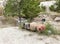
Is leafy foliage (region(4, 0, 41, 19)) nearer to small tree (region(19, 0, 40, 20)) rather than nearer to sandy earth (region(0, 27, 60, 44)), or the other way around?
small tree (region(19, 0, 40, 20))

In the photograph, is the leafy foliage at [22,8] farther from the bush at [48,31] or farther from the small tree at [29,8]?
the bush at [48,31]

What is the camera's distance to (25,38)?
4.36m

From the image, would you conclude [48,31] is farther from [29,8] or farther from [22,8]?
[29,8]

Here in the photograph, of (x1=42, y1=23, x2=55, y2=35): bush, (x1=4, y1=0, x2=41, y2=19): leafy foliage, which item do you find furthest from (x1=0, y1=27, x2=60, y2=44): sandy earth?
(x1=4, y1=0, x2=41, y2=19): leafy foliage

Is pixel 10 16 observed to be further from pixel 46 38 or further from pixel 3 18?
pixel 46 38

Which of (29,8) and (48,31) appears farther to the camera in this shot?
(29,8)

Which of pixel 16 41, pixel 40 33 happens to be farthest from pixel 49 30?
pixel 16 41

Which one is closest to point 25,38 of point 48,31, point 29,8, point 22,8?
point 48,31

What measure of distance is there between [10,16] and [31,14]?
866mm

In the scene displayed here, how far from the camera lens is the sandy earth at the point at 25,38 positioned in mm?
4093

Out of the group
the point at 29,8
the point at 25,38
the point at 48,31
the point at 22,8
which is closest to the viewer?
the point at 25,38

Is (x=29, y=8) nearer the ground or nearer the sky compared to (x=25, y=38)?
nearer the sky

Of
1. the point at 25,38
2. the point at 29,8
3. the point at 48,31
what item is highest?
the point at 29,8

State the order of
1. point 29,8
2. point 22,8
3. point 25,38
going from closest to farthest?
1. point 25,38
2. point 22,8
3. point 29,8
